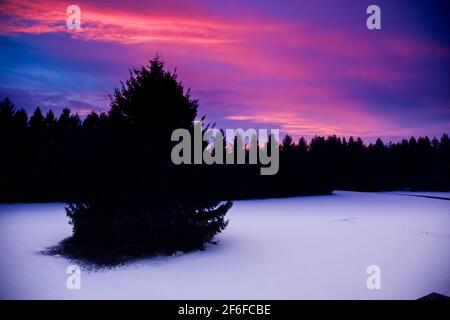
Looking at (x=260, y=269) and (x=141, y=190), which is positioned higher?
(x=141, y=190)

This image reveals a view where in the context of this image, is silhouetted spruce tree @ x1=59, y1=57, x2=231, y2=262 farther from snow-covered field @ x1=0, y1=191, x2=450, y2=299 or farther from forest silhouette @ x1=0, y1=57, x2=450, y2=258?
snow-covered field @ x1=0, y1=191, x2=450, y2=299

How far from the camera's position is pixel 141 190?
9.77 m

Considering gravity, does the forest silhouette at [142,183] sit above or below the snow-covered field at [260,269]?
above

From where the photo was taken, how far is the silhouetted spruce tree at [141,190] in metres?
9.64

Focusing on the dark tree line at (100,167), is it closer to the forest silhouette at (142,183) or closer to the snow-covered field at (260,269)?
the forest silhouette at (142,183)

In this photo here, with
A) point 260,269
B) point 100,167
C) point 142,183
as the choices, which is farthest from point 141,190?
point 260,269

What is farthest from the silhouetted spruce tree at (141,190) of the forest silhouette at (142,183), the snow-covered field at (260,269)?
the snow-covered field at (260,269)

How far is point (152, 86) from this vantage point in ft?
36.4

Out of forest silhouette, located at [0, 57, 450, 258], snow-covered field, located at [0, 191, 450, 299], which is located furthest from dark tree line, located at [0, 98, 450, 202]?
snow-covered field, located at [0, 191, 450, 299]

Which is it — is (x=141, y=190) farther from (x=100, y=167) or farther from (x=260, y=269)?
(x=260, y=269)

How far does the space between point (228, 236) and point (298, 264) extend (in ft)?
15.0
